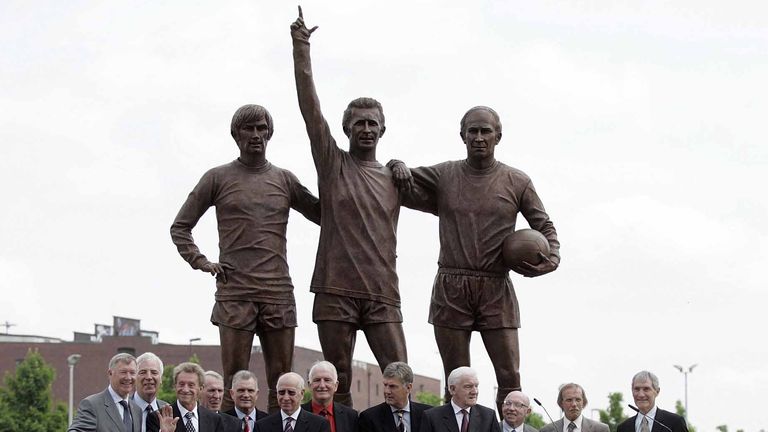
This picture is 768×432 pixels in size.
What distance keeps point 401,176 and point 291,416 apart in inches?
134

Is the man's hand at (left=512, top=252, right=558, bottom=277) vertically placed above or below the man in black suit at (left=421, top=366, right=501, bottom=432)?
above

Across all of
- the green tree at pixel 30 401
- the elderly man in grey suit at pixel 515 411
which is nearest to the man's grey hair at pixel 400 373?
the elderly man in grey suit at pixel 515 411

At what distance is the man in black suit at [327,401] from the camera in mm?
12539

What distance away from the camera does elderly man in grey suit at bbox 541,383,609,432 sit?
43.2 ft

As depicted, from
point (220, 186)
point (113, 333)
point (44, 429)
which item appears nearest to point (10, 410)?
point (44, 429)

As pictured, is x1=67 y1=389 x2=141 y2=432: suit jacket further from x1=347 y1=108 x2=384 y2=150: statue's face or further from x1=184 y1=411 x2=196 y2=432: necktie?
x1=347 y1=108 x2=384 y2=150: statue's face

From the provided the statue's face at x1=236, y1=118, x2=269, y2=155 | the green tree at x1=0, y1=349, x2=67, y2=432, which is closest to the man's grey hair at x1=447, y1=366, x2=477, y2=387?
the statue's face at x1=236, y1=118, x2=269, y2=155

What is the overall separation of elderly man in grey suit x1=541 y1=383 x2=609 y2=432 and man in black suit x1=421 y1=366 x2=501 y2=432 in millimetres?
754

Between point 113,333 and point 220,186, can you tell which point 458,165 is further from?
point 113,333

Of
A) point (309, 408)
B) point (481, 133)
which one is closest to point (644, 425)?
point (309, 408)

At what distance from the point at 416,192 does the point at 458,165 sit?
0.53m

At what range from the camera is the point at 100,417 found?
11625mm

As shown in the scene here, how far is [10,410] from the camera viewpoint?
175 ft

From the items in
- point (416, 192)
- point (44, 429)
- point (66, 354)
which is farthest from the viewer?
point (66, 354)
